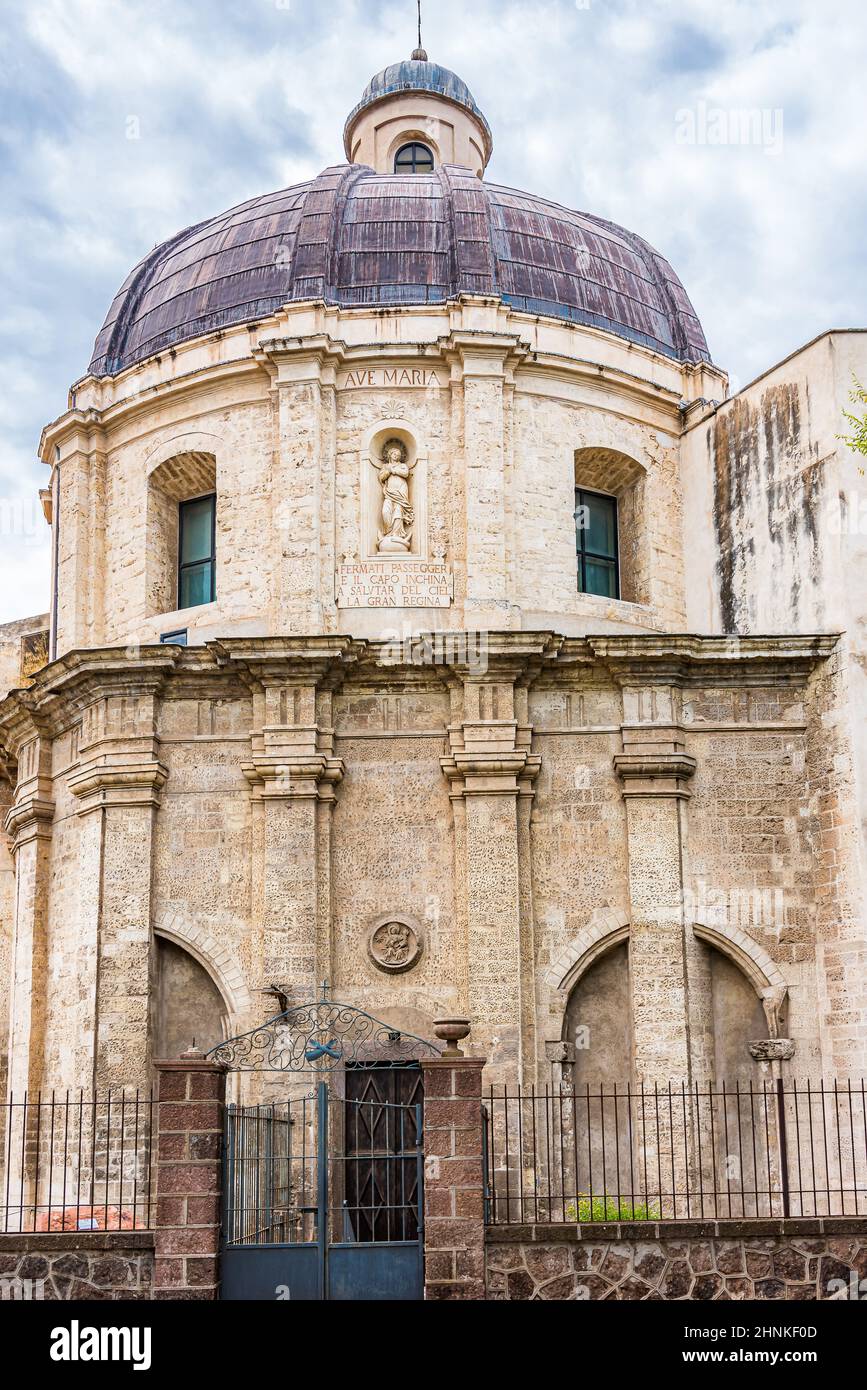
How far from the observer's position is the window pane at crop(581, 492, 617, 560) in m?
21.0

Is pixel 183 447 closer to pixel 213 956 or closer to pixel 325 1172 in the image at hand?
pixel 213 956

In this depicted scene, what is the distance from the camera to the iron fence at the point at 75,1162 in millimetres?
15945

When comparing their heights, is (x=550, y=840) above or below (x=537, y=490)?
below

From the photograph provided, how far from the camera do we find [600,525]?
21141 millimetres

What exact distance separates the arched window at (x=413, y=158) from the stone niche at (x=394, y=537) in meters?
8.33

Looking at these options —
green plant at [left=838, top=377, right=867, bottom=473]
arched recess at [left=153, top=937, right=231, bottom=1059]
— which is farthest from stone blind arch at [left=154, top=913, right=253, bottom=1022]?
green plant at [left=838, top=377, right=867, bottom=473]

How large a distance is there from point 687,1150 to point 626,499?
8.35 meters

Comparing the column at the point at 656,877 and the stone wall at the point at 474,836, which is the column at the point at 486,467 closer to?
the stone wall at the point at 474,836

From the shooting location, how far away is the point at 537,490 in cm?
1986

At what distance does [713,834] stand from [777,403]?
16.5ft
